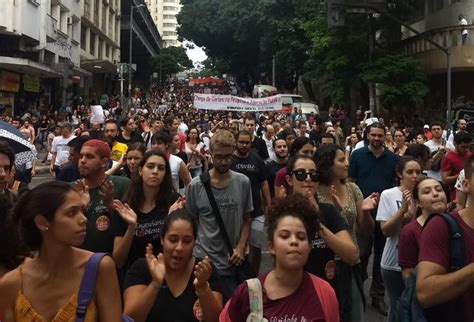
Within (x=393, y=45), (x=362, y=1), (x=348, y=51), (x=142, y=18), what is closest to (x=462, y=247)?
(x=362, y=1)

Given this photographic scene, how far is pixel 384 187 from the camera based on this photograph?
716 cm

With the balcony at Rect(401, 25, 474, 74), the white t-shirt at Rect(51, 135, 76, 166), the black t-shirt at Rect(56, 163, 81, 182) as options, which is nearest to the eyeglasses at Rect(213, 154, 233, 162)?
the black t-shirt at Rect(56, 163, 81, 182)

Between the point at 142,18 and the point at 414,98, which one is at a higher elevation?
the point at 142,18

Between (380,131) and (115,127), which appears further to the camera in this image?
(115,127)

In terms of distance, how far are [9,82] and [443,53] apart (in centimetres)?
1897

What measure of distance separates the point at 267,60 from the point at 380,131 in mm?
43359

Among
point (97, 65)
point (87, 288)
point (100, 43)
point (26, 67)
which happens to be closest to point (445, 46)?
point (26, 67)

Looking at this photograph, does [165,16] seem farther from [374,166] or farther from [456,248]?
[456,248]

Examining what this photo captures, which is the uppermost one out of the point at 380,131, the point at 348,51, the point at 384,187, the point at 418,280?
the point at 348,51

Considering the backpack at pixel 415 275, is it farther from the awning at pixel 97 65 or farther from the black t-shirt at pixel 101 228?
the awning at pixel 97 65

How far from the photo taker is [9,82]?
27.8m

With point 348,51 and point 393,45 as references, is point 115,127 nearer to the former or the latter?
point 348,51

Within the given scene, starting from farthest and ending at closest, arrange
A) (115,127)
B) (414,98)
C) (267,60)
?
(267,60) → (414,98) → (115,127)

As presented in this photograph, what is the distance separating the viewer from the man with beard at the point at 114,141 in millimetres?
8406
